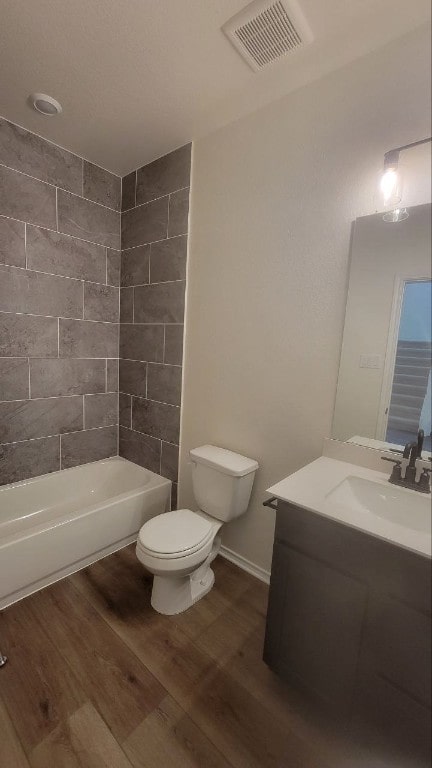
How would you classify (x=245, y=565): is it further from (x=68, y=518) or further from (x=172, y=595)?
(x=68, y=518)

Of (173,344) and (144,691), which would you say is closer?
(144,691)

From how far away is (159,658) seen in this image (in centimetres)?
132

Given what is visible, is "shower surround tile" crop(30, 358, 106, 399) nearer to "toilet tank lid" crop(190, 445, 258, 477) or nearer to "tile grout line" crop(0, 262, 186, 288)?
"tile grout line" crop(0, 262, 186, 288)

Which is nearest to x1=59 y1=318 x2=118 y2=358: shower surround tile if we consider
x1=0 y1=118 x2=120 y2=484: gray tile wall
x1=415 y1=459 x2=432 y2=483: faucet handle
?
x1=0 y1=118 x2=120 y2=484: gray tile wall

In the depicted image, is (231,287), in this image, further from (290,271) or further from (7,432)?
(7,432)

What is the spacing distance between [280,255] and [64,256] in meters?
1.46

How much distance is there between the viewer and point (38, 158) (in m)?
1.90

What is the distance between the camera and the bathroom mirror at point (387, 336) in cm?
102

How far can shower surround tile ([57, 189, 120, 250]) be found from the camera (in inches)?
81.2

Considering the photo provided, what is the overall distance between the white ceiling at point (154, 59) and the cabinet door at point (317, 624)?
1.75 metres

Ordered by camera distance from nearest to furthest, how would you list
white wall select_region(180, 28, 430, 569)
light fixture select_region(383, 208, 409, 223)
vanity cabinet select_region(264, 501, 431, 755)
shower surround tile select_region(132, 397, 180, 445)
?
vanity cabinet select_region(264, 501, 431, 755), light fixture select_region(383, 208, 409, 223), white wall select_region(180, 28, 430, 569), shower surround tile select_region(132, 397, 180, 445)

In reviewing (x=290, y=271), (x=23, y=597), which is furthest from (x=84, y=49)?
(x=23, y=597)

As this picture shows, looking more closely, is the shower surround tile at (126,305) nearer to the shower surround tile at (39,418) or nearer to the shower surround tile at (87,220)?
the shower surround tile at (87,220)

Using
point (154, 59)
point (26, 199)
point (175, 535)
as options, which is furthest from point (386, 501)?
point (26, 199)
